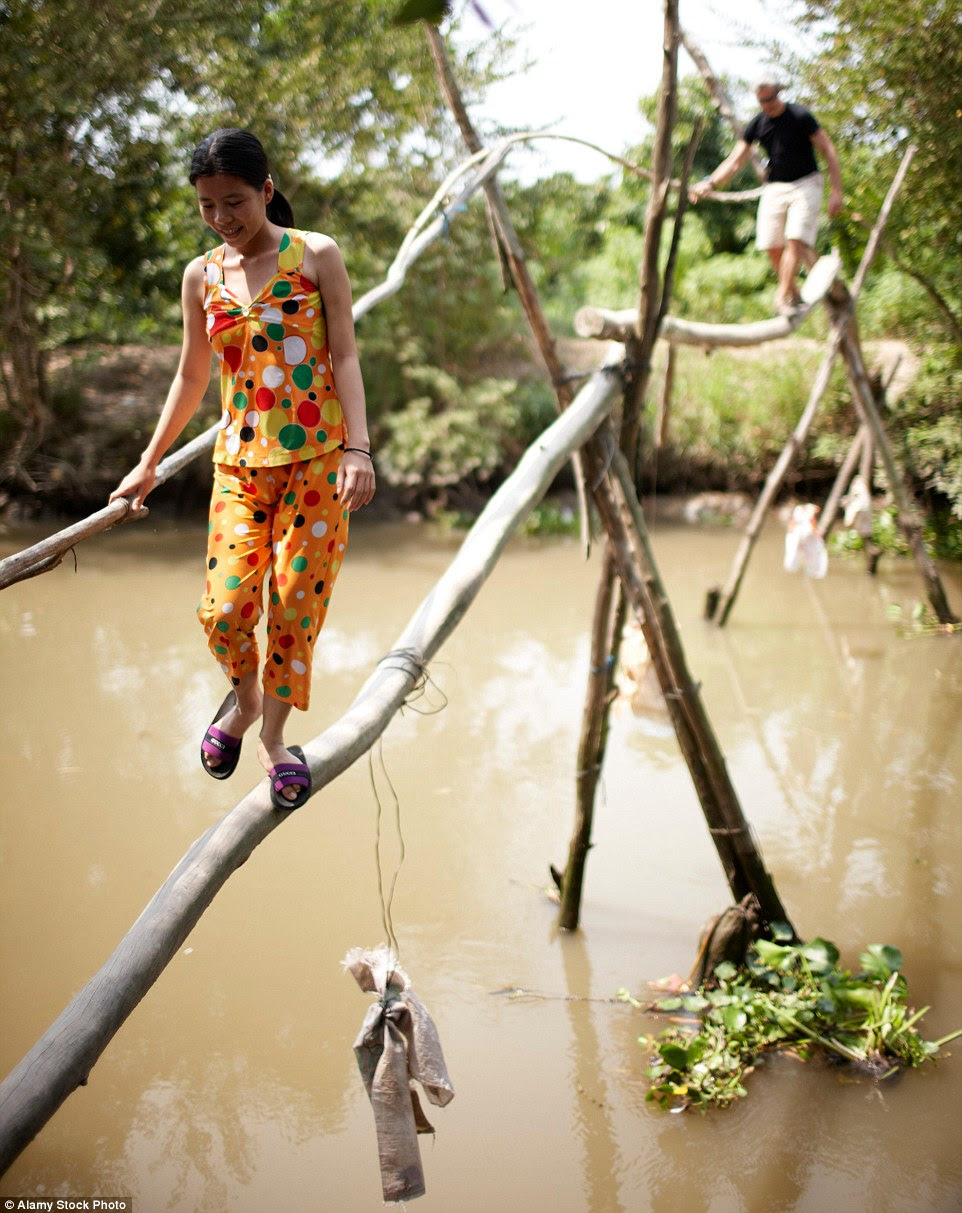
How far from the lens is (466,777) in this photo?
5074 mm

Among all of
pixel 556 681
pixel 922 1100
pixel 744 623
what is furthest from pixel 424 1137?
pixel 744 623

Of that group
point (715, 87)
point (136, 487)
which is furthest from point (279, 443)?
point (715, 87)

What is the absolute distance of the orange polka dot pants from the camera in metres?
1.87

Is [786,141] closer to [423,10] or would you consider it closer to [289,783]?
[289,783]

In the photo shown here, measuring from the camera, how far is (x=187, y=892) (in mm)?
1520

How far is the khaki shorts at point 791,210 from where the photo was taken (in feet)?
17.1

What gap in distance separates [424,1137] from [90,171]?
8.41m

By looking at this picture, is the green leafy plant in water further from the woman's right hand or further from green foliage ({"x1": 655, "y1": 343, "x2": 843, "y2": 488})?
green foliage ({"x1": 655, "y1": 343, "x2": 843, "y2": 488})

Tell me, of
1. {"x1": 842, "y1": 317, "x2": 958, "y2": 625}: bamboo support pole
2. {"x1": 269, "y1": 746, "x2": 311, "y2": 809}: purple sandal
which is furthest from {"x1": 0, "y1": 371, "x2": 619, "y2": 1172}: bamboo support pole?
{"x1": 842, "y1": 317, "x2": 958, "y2": 625}: bamboo support pole

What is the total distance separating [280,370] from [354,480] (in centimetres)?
24

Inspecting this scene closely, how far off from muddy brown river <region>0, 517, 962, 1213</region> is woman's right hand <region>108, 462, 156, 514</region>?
1.06 meters

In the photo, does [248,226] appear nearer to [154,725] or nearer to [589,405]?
[589,405]

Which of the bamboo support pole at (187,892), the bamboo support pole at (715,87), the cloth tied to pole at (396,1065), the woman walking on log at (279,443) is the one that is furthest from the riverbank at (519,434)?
the cloth tied to pole at (396,1065)

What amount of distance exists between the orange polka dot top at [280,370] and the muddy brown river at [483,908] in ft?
3.63
